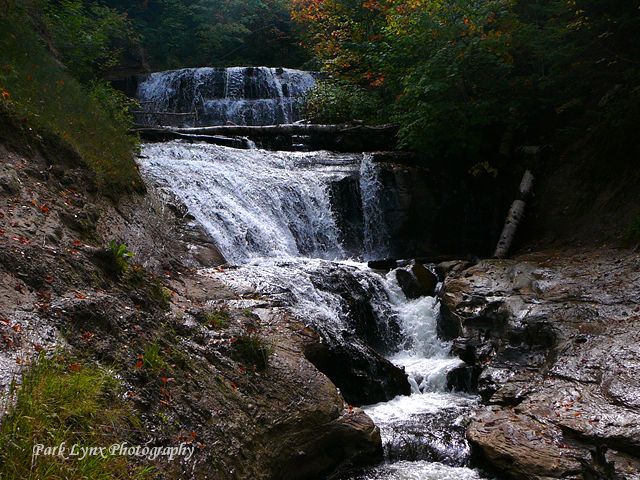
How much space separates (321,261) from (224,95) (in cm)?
1444

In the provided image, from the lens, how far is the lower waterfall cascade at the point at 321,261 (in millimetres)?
6059

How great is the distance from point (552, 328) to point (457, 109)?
661 cm

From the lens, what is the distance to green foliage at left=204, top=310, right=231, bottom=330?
5793mm

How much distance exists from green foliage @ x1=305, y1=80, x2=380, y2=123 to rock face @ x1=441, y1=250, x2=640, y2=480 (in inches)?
324

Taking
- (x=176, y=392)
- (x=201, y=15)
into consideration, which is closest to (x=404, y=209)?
(x=176, y=392)

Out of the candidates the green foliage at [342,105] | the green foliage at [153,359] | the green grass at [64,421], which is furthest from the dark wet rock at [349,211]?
the green grass at [64,421]

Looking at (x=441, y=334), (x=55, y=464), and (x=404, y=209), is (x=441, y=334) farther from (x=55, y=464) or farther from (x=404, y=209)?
(x=55, y=464)

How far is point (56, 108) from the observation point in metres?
8.67

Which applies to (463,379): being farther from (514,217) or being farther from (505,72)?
(505,72)

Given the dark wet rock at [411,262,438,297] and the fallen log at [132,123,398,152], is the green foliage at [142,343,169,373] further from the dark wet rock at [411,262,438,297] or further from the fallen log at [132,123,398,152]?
the fallen log at [132,123,398,152]

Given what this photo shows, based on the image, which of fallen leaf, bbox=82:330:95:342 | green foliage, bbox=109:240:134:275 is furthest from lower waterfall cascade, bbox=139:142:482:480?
fallen leaf, bbox=82:330:95:342

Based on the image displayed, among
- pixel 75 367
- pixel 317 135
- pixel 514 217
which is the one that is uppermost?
pixel 317 135

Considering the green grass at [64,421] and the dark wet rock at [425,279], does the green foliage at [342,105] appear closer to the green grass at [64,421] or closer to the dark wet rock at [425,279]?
the dark wet rock at [425,279]

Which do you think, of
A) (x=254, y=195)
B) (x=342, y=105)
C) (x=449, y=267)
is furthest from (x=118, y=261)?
(x=342, y=105)
